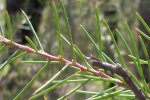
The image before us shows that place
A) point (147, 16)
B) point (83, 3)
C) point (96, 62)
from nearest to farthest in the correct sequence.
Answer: point (96, 62) → point (147, 16) → point (83, 3)

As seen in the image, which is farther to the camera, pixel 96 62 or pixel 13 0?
pixel 13 0

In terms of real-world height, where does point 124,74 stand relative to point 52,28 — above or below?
above

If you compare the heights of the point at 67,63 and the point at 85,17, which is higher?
the point at 67,63

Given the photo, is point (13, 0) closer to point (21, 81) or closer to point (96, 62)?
point (21, 81)

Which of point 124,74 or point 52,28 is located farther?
point 52,28

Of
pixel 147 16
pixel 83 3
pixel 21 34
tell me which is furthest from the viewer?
pixel 83 3

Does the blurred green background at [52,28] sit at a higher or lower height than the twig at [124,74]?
lower

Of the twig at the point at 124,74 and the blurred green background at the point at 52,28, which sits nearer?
the twig at the point at 124,74

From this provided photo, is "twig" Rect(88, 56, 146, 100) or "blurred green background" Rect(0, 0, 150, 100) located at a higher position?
"twig" Rect(88, 56, 146, 100)

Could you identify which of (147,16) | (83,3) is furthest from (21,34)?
(147,16)

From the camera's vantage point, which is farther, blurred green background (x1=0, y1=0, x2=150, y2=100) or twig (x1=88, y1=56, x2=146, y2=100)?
blurred green background (x1=0, y1=0, x2=150, y2=100)

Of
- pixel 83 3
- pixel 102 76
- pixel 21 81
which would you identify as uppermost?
pixel 102 76
